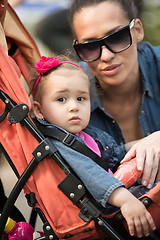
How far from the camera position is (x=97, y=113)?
2768 mm

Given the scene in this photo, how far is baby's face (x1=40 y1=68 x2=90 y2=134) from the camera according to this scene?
1977mm

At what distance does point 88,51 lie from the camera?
8.08 feet

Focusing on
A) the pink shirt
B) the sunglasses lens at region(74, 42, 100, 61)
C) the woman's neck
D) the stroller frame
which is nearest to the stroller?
the stroller frame

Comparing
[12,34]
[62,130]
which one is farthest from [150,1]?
[62,130]

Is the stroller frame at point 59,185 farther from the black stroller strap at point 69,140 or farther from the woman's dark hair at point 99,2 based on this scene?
the woman's dark hair at point 99,2

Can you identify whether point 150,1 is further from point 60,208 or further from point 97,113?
point 60,208

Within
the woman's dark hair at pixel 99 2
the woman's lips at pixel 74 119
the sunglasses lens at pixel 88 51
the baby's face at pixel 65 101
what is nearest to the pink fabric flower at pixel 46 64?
the baby's face at pixel 65 101

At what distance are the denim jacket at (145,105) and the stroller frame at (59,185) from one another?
1.00 metres

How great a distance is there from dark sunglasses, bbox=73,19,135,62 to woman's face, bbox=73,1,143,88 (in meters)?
0.03

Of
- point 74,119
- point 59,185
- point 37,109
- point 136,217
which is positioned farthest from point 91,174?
point 37,109

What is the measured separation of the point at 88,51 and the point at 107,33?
174mm

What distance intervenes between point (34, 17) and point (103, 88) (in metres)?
3.41

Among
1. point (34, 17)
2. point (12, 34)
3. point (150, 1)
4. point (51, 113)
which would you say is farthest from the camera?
point (150, 1)

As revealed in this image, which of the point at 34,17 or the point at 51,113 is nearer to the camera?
the point at 51,113
